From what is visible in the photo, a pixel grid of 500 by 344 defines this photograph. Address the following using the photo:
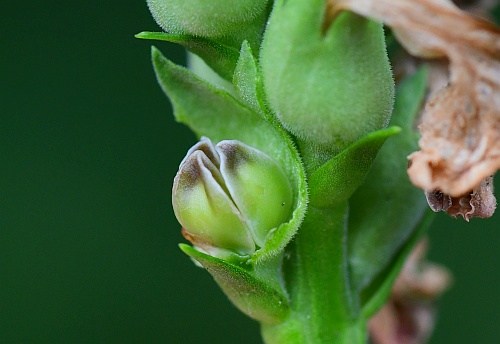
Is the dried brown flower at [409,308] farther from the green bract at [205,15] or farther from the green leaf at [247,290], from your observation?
the green bract at [205,15]

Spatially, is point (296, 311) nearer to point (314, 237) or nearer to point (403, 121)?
point (314, 237)

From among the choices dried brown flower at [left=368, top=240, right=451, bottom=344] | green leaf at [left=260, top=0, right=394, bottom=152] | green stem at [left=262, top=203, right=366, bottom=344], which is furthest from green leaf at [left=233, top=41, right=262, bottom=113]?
dried brown flower at [left=368, top=240, right=451, bottom=344]

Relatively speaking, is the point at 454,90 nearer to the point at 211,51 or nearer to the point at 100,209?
the point at 211,51

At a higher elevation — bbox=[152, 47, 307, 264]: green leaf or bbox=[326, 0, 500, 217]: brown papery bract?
bbox=[326, 0, 500, 217]: brown papery bract

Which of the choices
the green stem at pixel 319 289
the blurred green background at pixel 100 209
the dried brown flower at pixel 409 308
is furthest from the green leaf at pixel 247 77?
the blurred green background at pixel 100 209

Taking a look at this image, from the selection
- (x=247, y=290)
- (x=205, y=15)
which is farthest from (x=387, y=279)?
(x=205, y=15)

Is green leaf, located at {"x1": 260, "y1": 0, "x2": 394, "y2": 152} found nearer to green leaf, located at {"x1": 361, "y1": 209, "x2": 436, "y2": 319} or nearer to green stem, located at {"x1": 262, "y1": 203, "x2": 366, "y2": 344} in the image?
green stem, located at {"x1": 262, "y1": 203, "x2": 366, "y2": 344}

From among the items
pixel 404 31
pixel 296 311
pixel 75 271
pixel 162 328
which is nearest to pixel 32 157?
pixel 75 271
